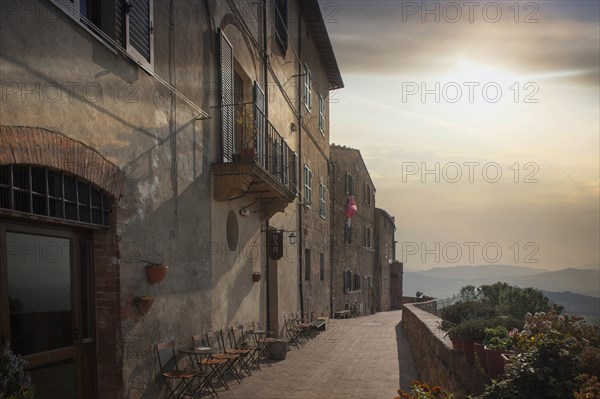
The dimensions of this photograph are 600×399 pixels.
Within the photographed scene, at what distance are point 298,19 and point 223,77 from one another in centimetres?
805

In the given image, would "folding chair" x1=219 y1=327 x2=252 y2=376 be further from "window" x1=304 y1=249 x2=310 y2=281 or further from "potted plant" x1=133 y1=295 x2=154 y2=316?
"window" x1=304 y1=249 x2=310 y2=281

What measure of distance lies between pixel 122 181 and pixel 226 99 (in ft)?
12.4

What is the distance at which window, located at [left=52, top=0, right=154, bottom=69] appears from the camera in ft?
15.9

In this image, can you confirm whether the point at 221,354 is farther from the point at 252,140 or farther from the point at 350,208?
the point at 350,208

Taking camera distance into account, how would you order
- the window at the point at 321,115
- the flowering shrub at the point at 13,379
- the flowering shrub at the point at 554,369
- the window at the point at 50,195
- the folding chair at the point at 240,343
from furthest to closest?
the window at the point at 321,115 < the folding chair at the point at 240,343 < the window at the point at 50,195 < the flowering shrub at the point at 13,379 < the flowering shrub at the point at 554,369

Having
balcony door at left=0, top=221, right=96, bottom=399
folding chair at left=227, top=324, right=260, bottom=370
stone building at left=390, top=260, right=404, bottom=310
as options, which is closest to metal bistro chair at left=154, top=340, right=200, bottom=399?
balcony door at left=0, top=221, right=96, bottom=399

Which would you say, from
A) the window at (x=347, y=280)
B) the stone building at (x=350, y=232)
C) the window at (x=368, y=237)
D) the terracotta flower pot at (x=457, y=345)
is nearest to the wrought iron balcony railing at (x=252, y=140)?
the terracotta flower pot at (x=457, y=345)

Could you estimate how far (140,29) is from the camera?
6.01 m

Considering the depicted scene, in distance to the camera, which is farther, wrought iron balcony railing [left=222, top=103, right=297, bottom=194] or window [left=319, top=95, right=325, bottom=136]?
window [left=319, top=95, right=325, bottom=136]

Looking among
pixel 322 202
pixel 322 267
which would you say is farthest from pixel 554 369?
pixel 322 202

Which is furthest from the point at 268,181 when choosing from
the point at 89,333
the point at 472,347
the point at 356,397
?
the point at 472,347

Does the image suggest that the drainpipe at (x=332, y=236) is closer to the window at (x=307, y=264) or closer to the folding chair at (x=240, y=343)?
the window at (x=307, y=264)

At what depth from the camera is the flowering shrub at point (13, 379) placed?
325 cm

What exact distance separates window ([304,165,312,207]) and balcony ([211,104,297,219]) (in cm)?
430
